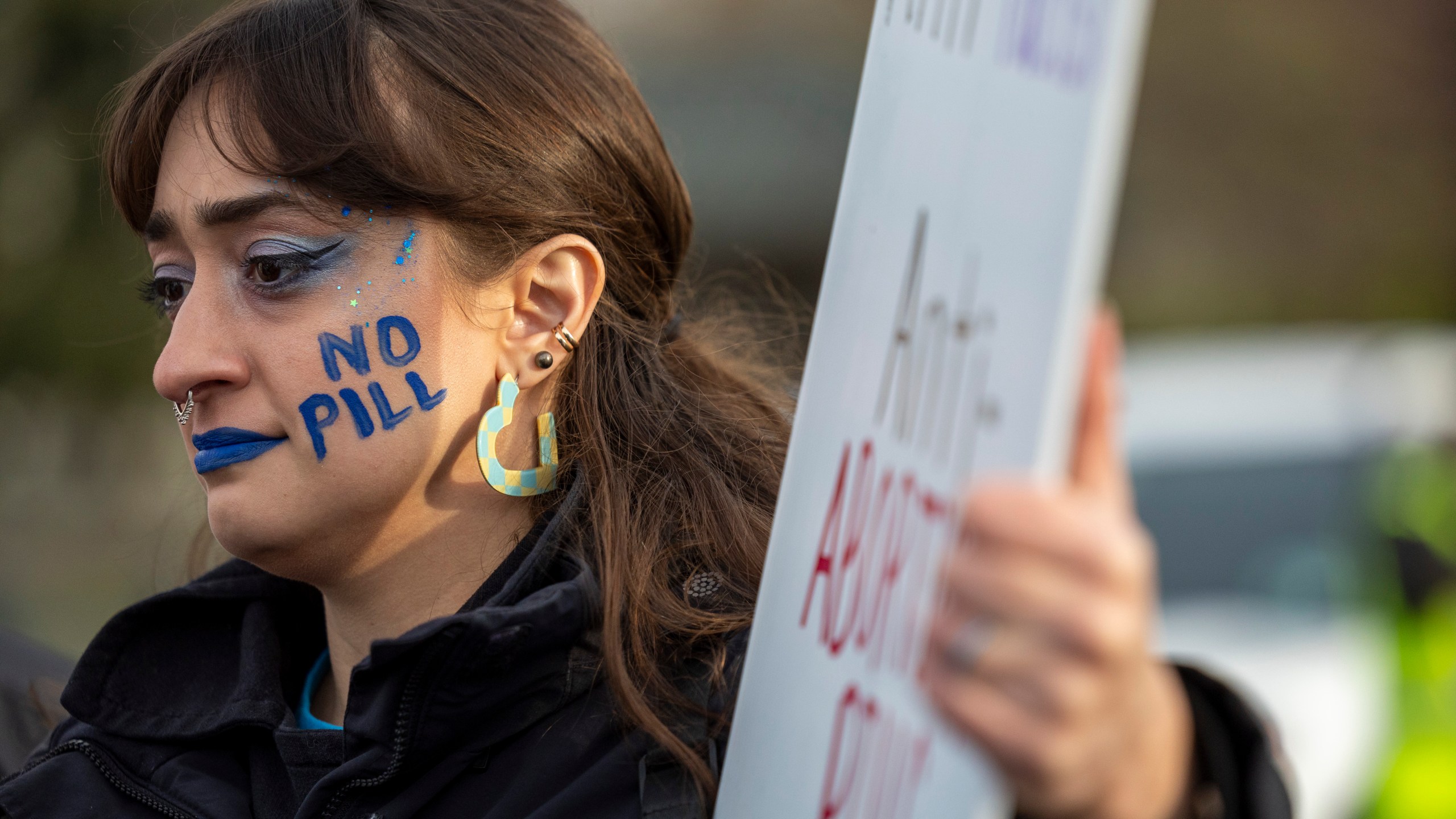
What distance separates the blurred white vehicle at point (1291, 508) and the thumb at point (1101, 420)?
11.2 feet

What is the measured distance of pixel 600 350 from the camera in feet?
7.19

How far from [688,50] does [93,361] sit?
8068 mm

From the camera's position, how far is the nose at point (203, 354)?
1901 mm

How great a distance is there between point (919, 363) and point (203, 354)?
1.15m

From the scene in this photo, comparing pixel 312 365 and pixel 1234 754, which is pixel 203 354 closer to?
pixel 312 365

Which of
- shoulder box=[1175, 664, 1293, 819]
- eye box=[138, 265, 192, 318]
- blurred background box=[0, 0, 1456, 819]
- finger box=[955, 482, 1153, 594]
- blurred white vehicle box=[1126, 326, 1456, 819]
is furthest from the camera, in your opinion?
blurred white vehicle box=[1126, 326, 1456, 819]

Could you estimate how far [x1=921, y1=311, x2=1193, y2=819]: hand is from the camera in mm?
912

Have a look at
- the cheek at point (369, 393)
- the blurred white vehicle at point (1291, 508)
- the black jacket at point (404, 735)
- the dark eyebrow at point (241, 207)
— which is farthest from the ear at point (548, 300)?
the blurred white vehicle at point (1291, 508)

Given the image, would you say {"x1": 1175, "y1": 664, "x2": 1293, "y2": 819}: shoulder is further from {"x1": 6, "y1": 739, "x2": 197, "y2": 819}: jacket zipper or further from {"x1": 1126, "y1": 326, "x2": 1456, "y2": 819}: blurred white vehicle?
{"x1": 1126, "y1": 326, "x2": 1456, "y2": 819}: blurred white vehicle

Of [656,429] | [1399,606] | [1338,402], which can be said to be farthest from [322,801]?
[1338,402]

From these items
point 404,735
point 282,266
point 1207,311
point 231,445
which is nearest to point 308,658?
point 231,445

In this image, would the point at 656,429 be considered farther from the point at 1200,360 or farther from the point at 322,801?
the point at 1200,360

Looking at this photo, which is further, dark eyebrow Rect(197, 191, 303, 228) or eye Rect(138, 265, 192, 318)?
eye Rect(138, 265, 192, 318)

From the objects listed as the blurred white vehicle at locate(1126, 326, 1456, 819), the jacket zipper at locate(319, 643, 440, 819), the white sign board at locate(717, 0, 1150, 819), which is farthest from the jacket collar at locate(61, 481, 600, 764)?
the blurred white vehicle at locate(1126, 326, 1456, 819)
